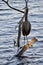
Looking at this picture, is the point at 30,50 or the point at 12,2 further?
the point at 12,2

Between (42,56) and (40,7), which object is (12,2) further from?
(42,56)

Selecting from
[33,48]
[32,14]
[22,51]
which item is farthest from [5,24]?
[22,51]

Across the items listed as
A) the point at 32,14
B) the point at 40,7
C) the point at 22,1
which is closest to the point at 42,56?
the point at 32,14

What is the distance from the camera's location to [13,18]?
59.4ft

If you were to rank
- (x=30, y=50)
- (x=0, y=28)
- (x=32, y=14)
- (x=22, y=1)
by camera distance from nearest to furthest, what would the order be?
(x=30, y=50) → (x=0, y=28) → (x=32, y=14) → (x=22, y=1)

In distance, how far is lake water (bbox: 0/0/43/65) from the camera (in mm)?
11844

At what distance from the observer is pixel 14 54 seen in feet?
40.4

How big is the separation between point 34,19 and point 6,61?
6.61m

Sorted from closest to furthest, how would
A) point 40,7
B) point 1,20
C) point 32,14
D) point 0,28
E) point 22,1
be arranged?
point 0,28 < point 1,20 < point 32,14 < point 40,7 < point 22,1

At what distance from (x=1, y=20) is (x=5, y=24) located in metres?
1.01

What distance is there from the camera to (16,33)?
15.0m

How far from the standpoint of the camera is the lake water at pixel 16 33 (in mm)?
11844

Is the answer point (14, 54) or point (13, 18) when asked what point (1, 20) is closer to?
point (13, 18)

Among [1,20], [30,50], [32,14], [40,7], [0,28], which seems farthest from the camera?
[40,7]
